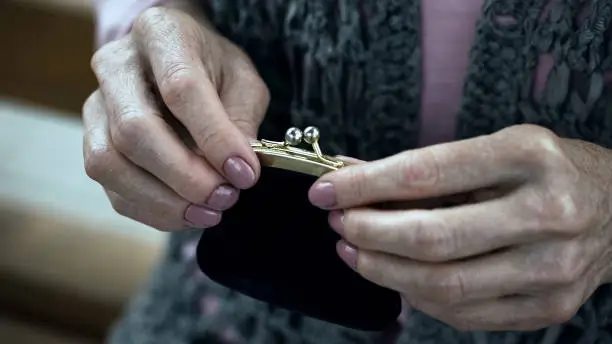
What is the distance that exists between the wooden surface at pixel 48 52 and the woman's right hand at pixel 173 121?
1.64 ft

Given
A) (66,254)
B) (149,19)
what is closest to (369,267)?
(149,19)

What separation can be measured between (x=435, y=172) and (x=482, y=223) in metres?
0.04

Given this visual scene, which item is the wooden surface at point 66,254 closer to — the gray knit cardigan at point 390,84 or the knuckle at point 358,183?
the gray knit cardigan at point 390,84

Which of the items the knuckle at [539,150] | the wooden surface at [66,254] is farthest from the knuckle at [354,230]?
the wooden surface at [66,254]

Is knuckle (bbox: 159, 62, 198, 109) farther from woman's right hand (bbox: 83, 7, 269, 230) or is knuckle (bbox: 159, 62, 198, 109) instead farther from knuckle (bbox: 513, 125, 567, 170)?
knuckle (bbox: 513, 125, 567, 170)

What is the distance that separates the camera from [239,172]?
1.80ft

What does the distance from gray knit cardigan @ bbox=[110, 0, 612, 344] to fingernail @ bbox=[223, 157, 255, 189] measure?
14 cm

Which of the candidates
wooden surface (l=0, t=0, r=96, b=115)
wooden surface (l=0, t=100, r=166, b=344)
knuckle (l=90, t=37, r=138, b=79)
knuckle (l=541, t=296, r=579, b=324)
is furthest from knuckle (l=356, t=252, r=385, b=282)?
wooden surface (l=0, t=0, r=96, b=115)

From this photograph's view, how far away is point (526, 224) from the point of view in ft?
1.68

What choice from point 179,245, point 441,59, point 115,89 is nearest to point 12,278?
point 179,245

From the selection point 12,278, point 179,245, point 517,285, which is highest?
point 517,285

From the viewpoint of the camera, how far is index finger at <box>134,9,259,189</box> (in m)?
0.55

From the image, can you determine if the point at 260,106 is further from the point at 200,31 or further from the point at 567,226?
the point at 567,226

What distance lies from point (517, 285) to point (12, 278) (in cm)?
82
